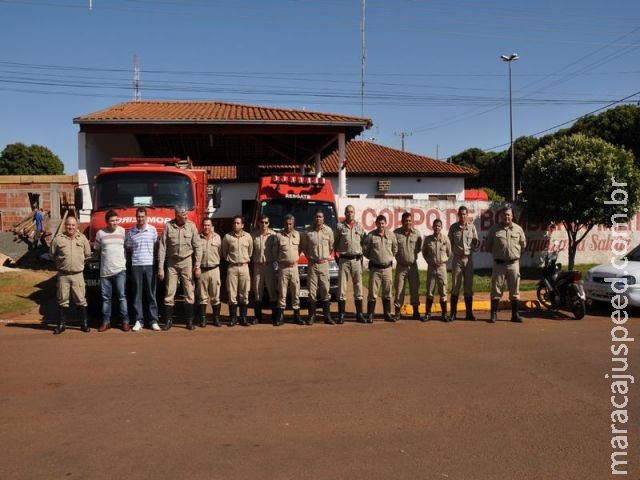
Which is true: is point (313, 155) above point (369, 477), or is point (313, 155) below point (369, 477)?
above

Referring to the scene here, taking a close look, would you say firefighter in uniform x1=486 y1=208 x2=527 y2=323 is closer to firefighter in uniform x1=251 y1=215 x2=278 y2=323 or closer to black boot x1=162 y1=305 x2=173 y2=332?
firefighter in uniform x1=251 y1=215 x2=278 y2=323

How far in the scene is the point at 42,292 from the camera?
40.2 feet

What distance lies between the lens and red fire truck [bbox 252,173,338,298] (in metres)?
10.9

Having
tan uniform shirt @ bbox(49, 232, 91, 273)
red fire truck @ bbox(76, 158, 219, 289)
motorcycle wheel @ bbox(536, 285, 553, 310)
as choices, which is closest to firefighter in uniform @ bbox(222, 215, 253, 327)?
red fire truck @ bbox(76, 158, 219, 289)

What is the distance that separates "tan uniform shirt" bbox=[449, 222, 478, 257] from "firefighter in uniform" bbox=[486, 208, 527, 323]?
0.36m

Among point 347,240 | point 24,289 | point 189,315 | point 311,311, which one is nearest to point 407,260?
point 347,240

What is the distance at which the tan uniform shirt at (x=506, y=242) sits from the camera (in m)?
9.40

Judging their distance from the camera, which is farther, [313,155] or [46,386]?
[313,155]

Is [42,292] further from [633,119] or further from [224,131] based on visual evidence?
[633,119]

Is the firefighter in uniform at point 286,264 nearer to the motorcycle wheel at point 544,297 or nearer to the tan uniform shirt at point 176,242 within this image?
the tan uniform shirt at point 176,242

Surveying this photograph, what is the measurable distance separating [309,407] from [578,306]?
6.55m

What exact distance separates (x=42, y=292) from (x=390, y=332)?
8.18m

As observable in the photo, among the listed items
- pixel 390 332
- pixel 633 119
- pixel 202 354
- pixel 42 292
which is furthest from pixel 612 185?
pixel 633 119

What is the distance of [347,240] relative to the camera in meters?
9.23
